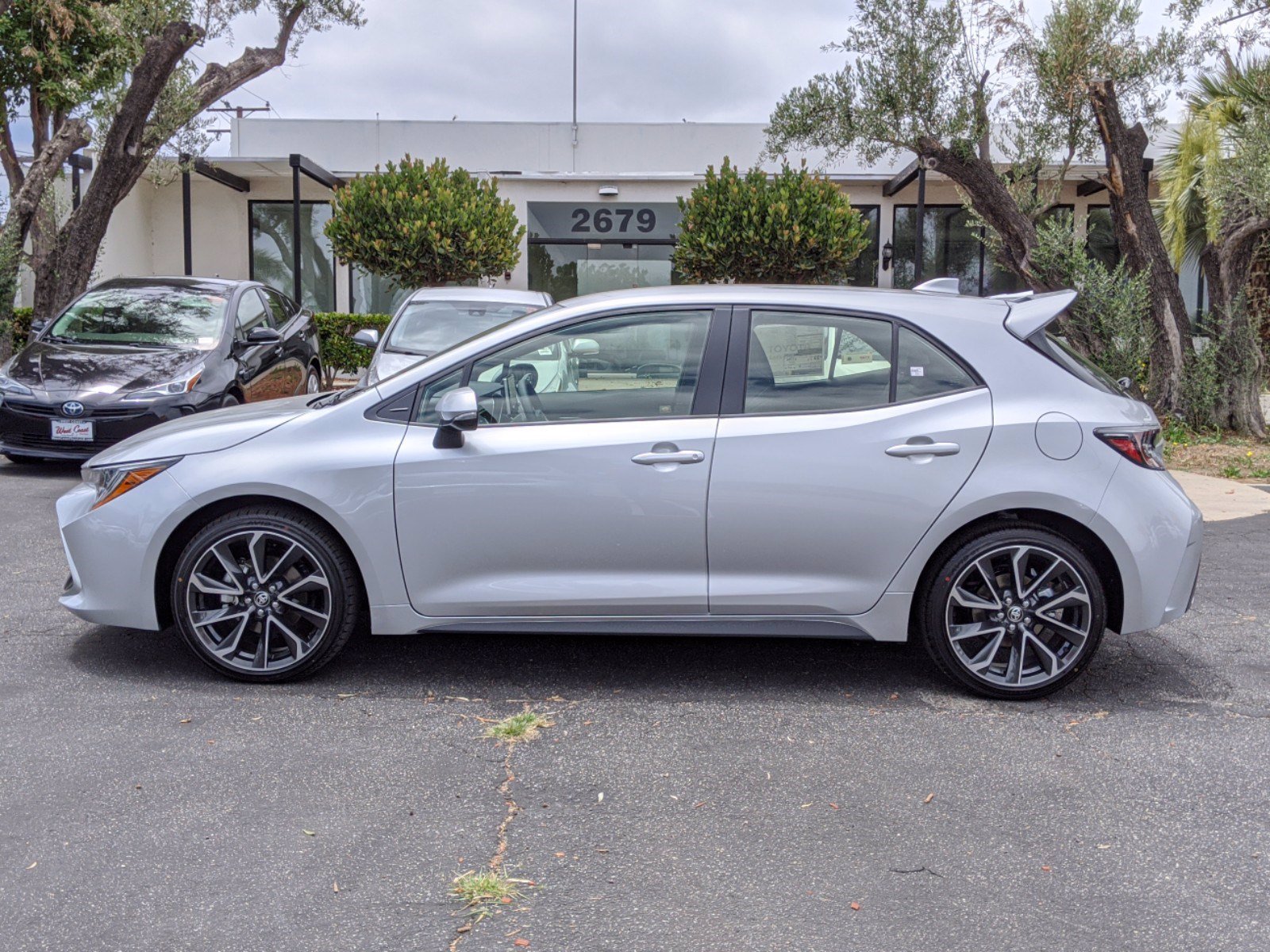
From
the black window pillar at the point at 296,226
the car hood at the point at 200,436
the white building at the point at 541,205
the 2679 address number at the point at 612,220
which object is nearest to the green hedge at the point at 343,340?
the black window pillar at the point at 296,226

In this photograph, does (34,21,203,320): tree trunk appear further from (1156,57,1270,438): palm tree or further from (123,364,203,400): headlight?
(1156,57,1270,438): palm tree

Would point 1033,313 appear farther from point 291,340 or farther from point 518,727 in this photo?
point 291,340

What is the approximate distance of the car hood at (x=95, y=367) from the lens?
30.7 ft

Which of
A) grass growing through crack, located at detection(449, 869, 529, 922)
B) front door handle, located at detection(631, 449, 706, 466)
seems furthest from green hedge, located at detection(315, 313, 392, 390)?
grass growing through crack, located at detection(449, 869, 529, 922)

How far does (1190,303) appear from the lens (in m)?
26.1

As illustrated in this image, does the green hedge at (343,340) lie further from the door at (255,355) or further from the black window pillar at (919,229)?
the door at (255,355)

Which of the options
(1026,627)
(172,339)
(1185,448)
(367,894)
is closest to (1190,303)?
(1185,448)

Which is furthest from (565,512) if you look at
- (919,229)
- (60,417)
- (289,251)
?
(289,251)

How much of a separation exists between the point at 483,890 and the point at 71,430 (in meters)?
7.42

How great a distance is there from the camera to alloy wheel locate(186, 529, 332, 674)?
182 inches

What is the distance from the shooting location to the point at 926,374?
15.3ft

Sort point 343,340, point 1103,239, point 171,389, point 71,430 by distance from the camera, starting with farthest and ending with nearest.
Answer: point 1103,239, point 343,340, point 171,389, point 71,430

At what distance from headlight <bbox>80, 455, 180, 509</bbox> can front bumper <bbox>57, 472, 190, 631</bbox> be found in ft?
0.09

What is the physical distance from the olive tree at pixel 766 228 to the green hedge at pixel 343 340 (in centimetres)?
590
